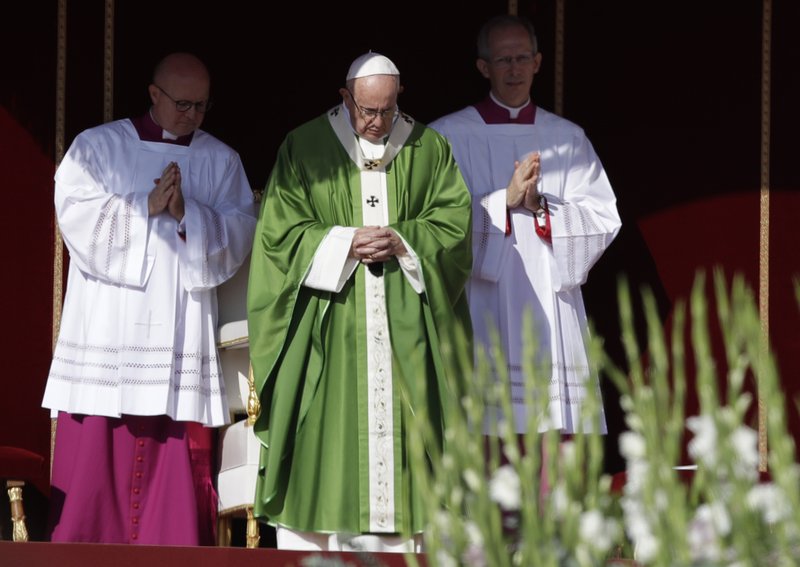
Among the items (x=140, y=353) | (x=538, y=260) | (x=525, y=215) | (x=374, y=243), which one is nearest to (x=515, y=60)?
(x=525, y=215)

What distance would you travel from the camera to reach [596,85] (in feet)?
25.5

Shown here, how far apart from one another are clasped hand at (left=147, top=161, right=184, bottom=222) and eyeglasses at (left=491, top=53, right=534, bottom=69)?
1.39 meters

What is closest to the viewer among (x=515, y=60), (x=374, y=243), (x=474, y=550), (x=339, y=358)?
(x=474, y=550)

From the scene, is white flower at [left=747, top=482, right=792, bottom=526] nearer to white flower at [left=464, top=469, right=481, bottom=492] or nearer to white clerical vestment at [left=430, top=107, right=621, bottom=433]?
white flower at [left=464, top=469, right=481, bottom=492]

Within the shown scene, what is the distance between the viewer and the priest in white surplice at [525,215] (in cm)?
656

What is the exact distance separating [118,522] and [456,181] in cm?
186

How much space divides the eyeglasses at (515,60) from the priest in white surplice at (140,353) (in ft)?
3.93

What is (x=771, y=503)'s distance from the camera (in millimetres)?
2277

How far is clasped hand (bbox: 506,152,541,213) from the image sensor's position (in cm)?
635

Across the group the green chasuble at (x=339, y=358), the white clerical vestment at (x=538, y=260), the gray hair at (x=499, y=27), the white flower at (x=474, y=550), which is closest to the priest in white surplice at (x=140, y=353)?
the green chasuble at (x=339, y=358)

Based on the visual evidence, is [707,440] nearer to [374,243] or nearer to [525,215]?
[374,243]

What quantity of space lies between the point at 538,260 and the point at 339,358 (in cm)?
101

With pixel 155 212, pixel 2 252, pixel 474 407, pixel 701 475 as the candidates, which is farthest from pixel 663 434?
pixel 2 252

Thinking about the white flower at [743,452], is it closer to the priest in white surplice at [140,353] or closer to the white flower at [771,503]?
the white flower at [771,503]
